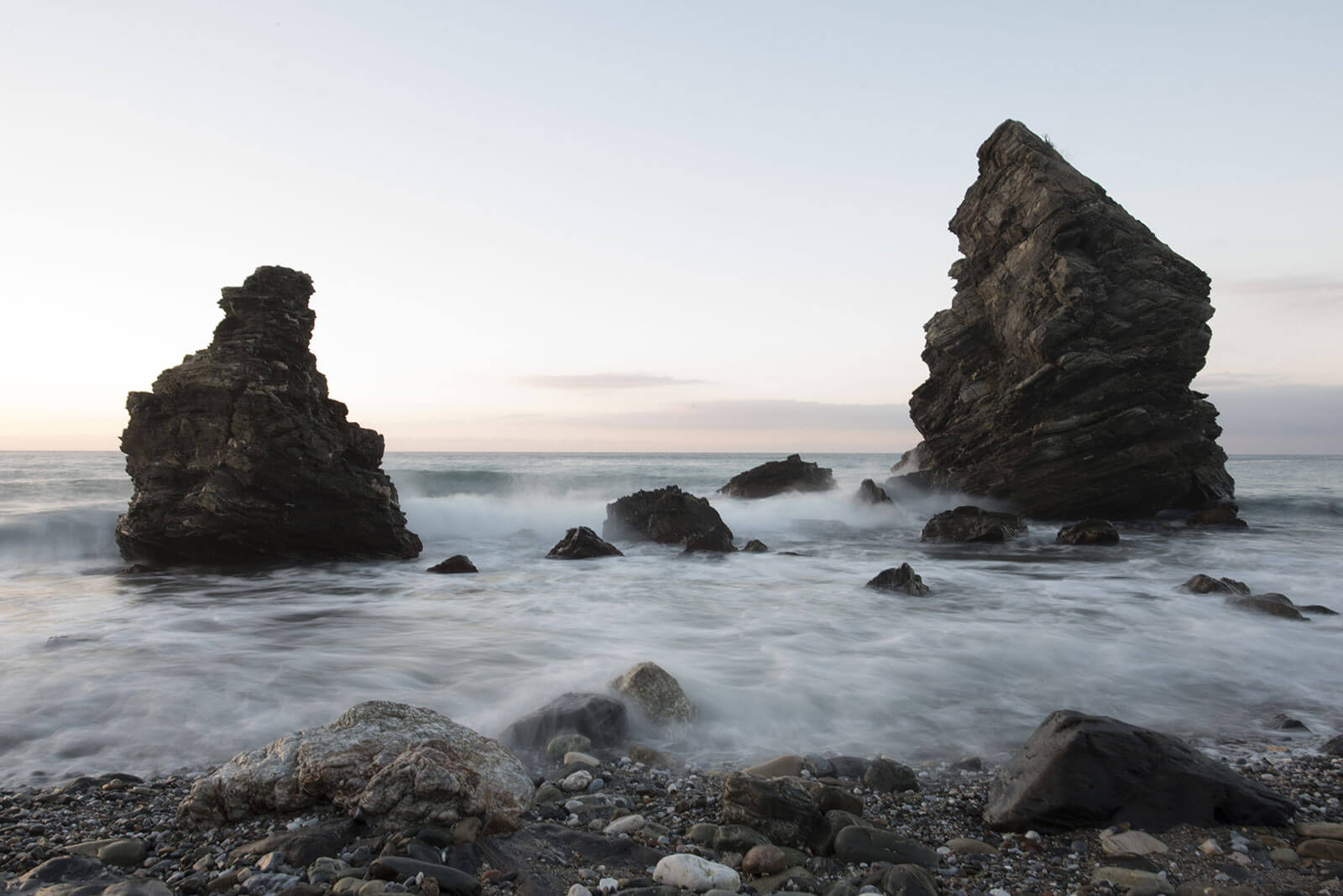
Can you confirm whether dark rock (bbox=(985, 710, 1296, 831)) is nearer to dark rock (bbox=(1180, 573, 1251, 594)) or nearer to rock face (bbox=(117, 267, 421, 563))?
dark rock (bbox=(1180, 573, 1251, 594))

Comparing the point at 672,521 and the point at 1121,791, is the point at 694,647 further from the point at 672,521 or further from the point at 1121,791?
the point at 672,521

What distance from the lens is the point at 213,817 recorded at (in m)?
3.81

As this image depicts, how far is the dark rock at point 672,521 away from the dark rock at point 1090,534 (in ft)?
24.8

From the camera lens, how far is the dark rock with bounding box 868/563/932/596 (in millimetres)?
11289

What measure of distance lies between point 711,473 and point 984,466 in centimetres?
3489

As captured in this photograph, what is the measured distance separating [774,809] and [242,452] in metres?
12.6

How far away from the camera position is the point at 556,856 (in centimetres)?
353

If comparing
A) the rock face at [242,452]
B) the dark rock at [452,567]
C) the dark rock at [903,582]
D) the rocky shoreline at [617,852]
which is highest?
the rock face at [242,452]

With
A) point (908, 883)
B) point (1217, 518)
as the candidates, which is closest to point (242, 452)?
point (908, 883)

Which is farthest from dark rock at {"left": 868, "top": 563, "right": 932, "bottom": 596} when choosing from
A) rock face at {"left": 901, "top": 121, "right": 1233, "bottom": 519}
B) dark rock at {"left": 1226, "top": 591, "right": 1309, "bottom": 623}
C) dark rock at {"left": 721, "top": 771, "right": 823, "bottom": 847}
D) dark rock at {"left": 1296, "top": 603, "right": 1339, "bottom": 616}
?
rock face at {"left": 901, "top": 121, "right": 1233, "bottom": 519}

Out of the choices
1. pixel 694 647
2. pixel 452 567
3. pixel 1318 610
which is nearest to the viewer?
pixel 694 647

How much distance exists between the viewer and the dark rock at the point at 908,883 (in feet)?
Result: 10.3

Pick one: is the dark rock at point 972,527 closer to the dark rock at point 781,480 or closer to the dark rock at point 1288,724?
the dark rock at point 781,480

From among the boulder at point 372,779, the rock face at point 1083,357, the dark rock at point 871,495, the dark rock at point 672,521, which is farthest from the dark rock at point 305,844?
the dark rock at point 871,495
